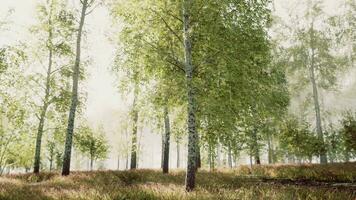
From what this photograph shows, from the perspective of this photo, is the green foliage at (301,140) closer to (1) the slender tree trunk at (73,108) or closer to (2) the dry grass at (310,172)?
(2) the dry grass at (310,172)

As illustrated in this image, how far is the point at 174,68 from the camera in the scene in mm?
12148

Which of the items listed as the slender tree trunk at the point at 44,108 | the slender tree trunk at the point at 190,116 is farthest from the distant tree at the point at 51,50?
the slender tree trunk at the point at 190,116

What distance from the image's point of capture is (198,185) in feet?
37.3

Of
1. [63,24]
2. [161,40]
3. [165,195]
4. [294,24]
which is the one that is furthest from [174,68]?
[294,24]

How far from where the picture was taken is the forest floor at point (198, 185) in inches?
329

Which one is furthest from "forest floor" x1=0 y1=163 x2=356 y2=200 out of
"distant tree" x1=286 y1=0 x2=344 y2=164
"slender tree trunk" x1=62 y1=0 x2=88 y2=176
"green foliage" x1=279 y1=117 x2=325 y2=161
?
"distant tree" x1=286 y1=0 x2=344 y2=164

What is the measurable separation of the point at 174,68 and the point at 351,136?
44.9ft

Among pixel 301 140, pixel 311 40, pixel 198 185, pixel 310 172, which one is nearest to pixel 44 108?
pixel 198 185

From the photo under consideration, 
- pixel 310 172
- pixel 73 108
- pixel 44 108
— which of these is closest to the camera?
pixel 310 172

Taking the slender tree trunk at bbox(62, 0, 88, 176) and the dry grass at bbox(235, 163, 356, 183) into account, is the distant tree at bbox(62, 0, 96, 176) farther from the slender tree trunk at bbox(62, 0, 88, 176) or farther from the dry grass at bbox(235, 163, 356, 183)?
the dry grass at bbox(235, 163, 356, 183)

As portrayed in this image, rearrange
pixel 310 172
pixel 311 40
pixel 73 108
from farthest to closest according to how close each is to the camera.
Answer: pixel 311 40 → pixel 73 108 → pixel 310 172

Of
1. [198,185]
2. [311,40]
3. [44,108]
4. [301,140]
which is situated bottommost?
[198,185]

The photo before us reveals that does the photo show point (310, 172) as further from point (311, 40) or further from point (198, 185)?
point (311, 40)

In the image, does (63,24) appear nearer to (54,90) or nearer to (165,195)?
(54,90)
